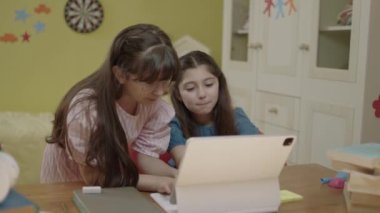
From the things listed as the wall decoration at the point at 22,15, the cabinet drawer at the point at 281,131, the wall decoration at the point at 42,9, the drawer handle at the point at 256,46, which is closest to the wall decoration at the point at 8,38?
the wall decoration at the point at 22,15

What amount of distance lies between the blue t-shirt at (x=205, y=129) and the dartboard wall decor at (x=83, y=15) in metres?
1.92

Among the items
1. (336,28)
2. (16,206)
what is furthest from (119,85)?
(336,28)

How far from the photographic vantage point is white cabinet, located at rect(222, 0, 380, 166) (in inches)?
81.6

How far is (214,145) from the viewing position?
89cm

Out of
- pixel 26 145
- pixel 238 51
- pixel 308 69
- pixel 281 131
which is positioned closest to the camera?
pixel 308 69

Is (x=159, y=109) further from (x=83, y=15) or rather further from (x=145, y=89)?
(x=83, y=15)

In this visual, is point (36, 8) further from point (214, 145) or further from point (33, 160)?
point (214, 145)

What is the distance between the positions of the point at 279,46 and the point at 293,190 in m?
1.60

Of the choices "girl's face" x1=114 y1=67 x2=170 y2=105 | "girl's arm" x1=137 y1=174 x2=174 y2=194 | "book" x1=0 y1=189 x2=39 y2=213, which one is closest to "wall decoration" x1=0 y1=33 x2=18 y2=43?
"girl's face" x1=114 y1=67 x2=170 y2=105

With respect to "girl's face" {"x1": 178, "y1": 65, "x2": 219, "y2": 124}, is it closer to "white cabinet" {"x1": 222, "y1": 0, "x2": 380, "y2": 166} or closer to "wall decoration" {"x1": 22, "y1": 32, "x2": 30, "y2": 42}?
"white cabinet" {"x1": 222, "y1": 0, "x2": 380, "y2": 166}

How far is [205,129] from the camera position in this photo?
163 centimetres

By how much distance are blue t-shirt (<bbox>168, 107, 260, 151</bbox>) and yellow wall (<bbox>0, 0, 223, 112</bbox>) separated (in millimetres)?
1948

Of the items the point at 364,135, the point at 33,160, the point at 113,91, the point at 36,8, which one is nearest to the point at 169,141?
the point at 113,91

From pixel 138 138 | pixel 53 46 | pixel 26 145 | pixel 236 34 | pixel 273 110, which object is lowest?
pixel 26 145
